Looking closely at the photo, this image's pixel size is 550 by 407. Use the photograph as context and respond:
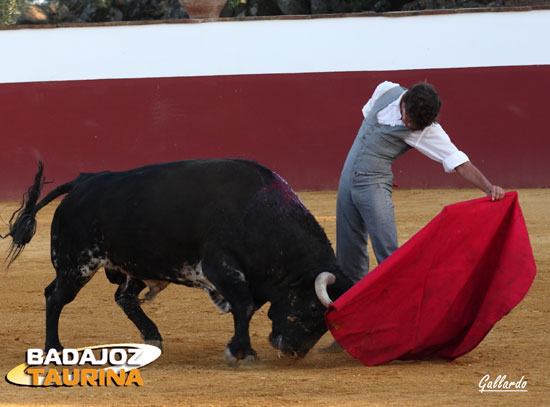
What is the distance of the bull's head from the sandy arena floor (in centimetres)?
11

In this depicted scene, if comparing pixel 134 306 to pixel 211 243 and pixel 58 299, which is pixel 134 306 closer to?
pixel 58 299

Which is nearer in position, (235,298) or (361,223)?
(235,298)

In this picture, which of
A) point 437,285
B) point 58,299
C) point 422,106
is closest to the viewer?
point 422,106

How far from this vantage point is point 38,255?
29.6 feet

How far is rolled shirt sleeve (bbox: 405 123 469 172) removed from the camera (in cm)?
468

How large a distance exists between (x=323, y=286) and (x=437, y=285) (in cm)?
58

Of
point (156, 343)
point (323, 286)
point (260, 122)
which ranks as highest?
point (323, 286)

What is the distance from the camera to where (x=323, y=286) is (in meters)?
4.82

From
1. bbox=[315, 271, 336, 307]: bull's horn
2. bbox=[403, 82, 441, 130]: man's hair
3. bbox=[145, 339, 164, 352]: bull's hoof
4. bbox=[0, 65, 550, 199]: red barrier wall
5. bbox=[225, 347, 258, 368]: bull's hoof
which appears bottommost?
bbox=[0, 65, 550, 199]: red barrier wall

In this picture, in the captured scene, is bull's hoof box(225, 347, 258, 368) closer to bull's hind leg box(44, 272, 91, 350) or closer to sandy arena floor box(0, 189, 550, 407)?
sandy arena floor box(0, 189, 550, 407)

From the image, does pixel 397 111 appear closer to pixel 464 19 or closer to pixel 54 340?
pixel 54 340

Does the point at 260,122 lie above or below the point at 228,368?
below

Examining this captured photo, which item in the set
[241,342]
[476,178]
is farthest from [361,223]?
[241,342]

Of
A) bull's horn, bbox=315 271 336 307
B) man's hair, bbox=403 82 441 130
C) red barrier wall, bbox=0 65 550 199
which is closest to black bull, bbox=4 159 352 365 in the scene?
bull's horn, bbox=315 271 336 307
